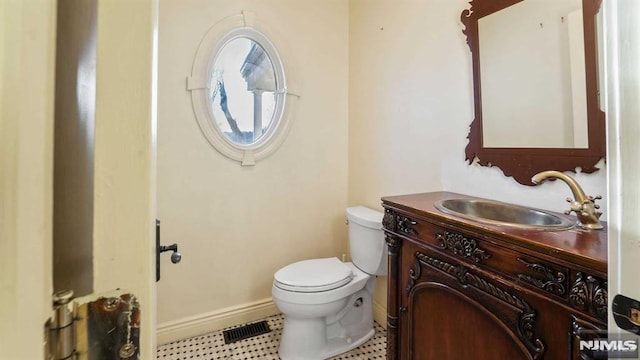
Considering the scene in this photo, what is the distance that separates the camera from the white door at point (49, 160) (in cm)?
23

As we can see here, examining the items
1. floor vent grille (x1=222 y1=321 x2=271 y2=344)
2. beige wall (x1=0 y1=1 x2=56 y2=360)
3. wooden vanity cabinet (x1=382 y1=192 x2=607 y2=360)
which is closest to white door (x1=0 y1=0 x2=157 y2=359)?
beige wall (x1=0 y1=1 x2=56 y2=360)

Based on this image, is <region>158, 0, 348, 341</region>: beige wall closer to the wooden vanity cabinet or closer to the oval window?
the oval window

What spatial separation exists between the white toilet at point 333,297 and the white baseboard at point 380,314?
0.10 meters

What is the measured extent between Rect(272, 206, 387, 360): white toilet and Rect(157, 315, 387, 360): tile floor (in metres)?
0.06

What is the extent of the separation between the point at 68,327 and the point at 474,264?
964 mm

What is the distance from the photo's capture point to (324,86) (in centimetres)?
226

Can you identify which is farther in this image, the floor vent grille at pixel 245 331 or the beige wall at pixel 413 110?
the floor vent grille at pixel 245 331

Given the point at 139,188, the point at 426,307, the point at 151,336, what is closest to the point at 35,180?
Answer: the point at 139,188

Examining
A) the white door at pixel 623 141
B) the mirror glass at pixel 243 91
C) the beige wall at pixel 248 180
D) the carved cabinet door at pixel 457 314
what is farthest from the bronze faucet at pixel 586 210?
the mirror glass at pixel 243 91

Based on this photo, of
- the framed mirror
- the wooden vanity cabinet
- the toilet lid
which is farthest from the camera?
the toilet lid

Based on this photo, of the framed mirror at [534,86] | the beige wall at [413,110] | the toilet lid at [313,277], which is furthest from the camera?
the toilet lid at [313,277]

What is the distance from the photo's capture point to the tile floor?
1.75 metres

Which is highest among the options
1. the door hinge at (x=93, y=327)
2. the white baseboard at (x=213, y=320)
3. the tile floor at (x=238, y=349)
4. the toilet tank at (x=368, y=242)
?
the door hinge at (x=93, y=327)

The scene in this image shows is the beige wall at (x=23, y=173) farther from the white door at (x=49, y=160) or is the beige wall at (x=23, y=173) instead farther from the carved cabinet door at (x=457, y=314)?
the carved cabinet door at (x=457, y=314)
